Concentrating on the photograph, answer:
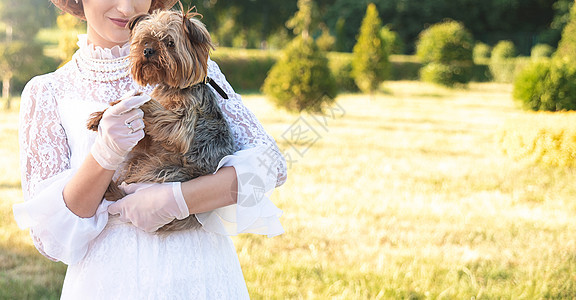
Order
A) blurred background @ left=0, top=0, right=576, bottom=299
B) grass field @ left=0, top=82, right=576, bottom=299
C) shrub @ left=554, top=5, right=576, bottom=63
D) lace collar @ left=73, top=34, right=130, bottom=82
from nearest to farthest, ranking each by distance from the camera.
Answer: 1. lace collar @ left=73, top=34, right=130, bottom=82
2. grass field @ left=0, top=82, right=576, bottom=299
3. blurred background @ left=0, top=0, right=576, bottom=299
4. shrub @ left=554, top=5, right=576, bottom=63

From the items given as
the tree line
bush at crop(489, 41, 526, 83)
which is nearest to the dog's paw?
bush at crop(489, 41, 526, 83)

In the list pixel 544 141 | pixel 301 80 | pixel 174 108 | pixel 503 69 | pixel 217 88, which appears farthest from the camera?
pixel 503 69

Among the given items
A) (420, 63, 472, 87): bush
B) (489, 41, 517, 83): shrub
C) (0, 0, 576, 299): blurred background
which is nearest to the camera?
(0, 0, 576, 299): blurred background

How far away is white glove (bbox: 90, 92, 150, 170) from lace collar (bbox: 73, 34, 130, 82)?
43 centimetres

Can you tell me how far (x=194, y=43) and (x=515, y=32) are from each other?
183ft

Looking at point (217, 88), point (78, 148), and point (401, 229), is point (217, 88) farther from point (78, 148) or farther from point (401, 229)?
point (401, 229)

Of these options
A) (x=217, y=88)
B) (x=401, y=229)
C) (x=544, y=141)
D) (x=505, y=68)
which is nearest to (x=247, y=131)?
Result: (x=217, y=88)

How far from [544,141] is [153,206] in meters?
10.9

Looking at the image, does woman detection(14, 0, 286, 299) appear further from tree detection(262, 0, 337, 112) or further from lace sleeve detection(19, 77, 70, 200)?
tree detection(262, 0, 337, 112)

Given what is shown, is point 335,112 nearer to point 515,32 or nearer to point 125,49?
point 125,49

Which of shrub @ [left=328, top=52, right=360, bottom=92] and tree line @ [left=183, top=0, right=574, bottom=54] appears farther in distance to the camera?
tree line @ [left=183, top=0, right=574, bottom=54]

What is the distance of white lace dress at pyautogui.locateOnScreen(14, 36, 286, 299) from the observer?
1.94 meters

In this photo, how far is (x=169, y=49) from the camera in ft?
6.02

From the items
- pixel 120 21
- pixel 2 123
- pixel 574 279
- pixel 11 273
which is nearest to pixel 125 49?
pixel 120 21
